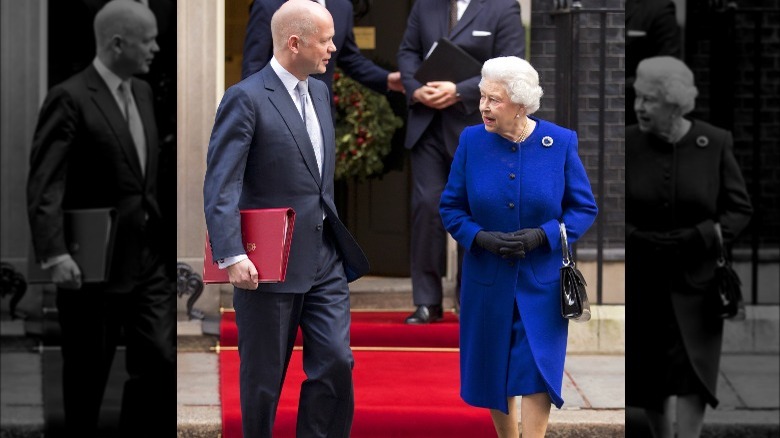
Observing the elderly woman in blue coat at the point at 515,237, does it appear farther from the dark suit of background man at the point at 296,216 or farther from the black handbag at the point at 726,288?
the black handbag at the point at 726,288

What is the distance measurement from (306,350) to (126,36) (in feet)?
5.95

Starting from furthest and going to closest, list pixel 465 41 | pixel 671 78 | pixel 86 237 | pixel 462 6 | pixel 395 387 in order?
pixel 462 6
pixel 465 41
pixel 395 387
pixel 86 237
pixel 671 78

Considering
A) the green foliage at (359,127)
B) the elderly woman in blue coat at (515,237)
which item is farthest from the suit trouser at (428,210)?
the elderly woman in blue coat at (515,237)

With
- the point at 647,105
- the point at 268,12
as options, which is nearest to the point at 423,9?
the point at 268,12

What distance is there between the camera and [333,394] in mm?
5836

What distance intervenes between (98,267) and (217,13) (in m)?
4.60

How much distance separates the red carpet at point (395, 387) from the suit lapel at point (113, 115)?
8.75 feet

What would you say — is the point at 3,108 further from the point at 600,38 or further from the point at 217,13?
the point at 600,38

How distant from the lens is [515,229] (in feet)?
19.6

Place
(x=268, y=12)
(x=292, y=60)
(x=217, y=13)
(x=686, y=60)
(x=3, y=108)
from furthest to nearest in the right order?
(x=217, y=13) < (x=268, y=12) < (x=292, y=60) < (x=3, y=108) < (x=686, y=60)

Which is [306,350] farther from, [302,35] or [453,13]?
[453,13]

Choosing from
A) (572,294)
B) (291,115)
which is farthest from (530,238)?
(291,115)

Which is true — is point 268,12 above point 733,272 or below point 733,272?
above

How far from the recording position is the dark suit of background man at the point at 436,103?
822cm
